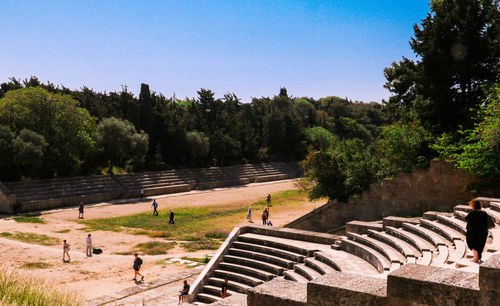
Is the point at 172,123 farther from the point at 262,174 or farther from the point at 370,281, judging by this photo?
the point at 370,281

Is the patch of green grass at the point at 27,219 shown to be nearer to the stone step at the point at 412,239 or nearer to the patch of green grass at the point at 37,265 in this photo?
the patch of green grass at the point at 37,265

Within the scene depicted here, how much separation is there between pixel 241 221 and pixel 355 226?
→ 47.0 ft

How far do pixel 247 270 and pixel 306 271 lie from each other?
9.91 ft

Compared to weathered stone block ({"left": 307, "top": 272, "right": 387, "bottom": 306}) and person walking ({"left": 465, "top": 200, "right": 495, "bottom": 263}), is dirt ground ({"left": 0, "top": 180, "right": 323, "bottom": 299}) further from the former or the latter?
person walking ({"left": 465, "top": 200, "right": 495, "bottom": 263})

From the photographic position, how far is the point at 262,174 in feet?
190

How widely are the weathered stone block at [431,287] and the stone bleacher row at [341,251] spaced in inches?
146

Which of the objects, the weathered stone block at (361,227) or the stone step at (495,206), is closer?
the stone step at (495,206)

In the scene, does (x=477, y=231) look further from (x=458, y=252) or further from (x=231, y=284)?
(x=231, y=284)

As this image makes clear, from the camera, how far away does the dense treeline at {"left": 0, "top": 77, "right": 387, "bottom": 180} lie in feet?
111

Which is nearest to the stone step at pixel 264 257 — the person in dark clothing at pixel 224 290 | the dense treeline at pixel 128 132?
the person in dark clothing at pixel 224 290

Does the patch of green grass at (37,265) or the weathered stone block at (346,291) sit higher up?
the weathered stone block at (346,291)

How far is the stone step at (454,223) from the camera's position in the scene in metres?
10.4

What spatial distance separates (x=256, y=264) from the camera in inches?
552

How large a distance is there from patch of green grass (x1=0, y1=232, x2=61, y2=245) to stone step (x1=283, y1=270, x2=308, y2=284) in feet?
49.9
